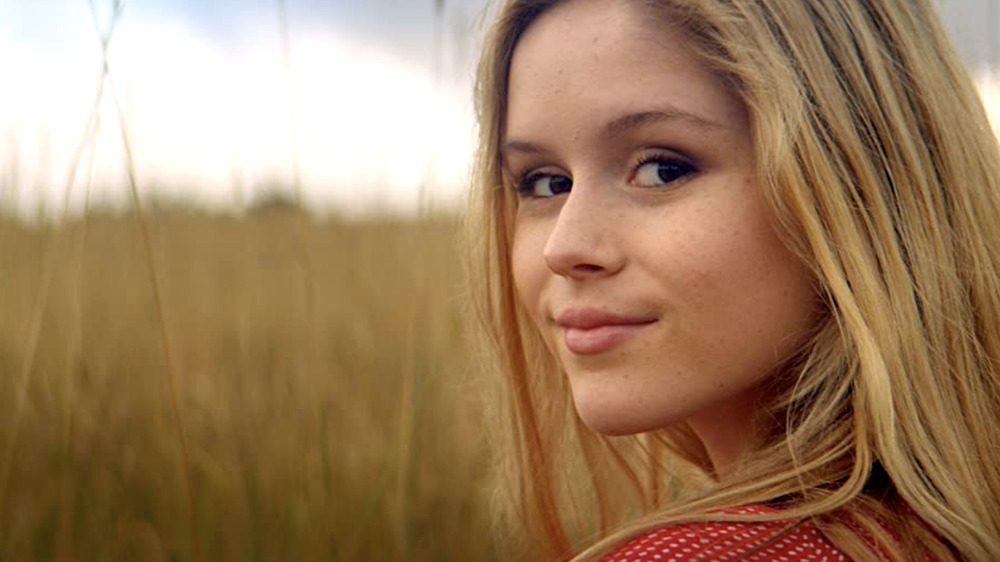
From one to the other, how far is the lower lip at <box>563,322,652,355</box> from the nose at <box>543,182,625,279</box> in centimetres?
5

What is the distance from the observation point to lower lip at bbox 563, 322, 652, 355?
3.10 feet

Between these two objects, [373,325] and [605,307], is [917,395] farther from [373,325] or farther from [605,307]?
[373,325]

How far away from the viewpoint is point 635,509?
58.6 inches

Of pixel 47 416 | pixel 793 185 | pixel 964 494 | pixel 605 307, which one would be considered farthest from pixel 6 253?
pixel 964 494

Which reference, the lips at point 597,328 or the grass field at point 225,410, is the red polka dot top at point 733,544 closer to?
the lips at point 597,328

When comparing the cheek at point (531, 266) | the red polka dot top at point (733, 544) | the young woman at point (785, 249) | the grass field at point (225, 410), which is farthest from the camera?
the grass field at point (225, 410)

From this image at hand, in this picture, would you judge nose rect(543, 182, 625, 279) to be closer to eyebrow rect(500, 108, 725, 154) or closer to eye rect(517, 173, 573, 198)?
eyebrow rect(500, 108, 725, 154)

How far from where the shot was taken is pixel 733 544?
72 cm

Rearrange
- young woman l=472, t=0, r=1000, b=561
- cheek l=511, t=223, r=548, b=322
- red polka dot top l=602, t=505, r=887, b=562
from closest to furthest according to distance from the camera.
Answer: red polka dot top l=602, t=505, r=887, b=562, young woman l=472, t=0, r=1000, b=561, cheek l=511, t=223, r=548, b=322

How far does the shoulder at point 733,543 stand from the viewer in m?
0.72

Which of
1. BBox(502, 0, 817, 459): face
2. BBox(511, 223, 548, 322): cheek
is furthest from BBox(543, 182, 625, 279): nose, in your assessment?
BBox(511, 223, 548, 322): cheek

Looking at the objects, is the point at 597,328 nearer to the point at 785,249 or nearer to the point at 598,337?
the point at 598,337

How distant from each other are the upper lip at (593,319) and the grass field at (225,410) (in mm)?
476

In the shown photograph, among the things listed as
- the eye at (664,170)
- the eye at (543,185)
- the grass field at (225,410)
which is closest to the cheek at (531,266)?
the eye at (543,185)
